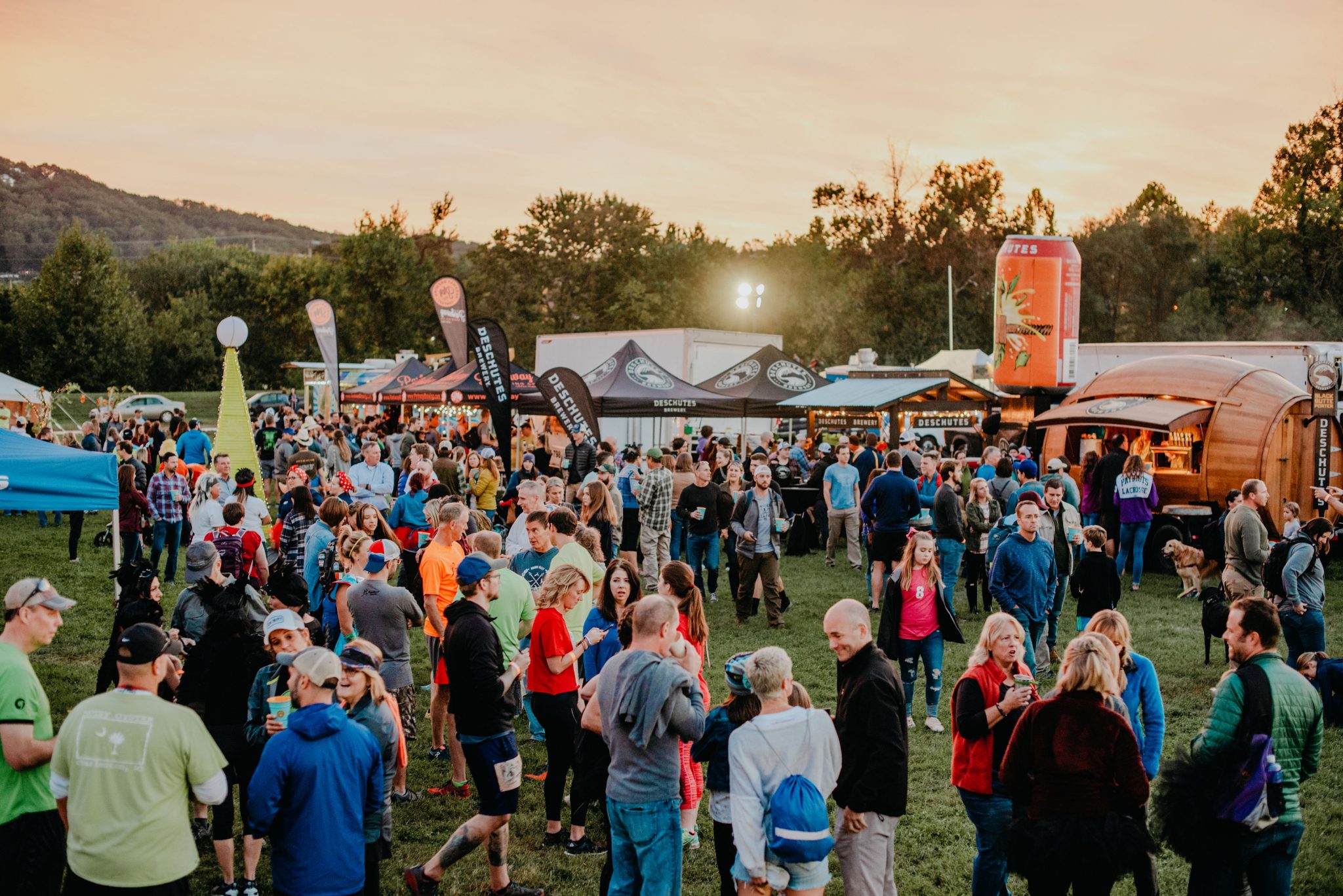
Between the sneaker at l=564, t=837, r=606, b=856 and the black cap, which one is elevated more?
the black cap

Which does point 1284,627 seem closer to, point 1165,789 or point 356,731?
point 1165,789

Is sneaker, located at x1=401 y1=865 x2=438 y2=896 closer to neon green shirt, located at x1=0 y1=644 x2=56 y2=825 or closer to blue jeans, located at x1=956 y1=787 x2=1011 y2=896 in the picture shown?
neon green shirt, located at x1=0 y1=644 x2=56 y2=825

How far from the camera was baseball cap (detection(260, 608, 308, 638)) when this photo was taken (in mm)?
4586

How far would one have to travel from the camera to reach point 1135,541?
40.4ft

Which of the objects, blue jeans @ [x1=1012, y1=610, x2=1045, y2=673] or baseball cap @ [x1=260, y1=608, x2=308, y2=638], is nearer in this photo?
baseball cap @ [x1=260, y1=608, x2=308, y2=638]

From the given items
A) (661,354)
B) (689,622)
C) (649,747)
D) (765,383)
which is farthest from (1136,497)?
(661,354)

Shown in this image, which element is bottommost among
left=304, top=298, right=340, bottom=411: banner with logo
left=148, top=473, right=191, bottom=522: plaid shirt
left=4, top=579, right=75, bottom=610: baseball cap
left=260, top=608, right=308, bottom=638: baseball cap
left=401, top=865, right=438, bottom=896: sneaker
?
left=401, top=865, right=438, bottom=896: sneaker

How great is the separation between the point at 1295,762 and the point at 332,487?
8693mm

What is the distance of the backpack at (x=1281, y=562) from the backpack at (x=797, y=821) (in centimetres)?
539

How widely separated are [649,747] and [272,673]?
69.2 inches

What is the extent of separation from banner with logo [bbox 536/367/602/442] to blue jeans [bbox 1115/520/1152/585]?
7.39 metres

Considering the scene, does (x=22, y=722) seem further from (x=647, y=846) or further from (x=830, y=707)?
(x=830, y=707)

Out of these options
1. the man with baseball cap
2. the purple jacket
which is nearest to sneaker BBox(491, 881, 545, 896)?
the man with baseball cap

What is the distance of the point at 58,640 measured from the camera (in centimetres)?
933
